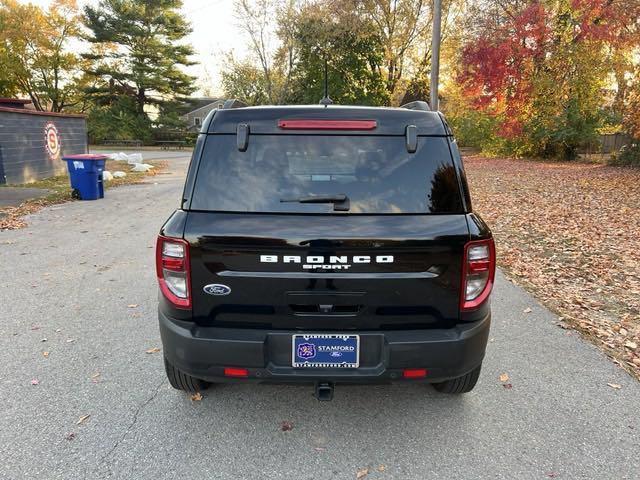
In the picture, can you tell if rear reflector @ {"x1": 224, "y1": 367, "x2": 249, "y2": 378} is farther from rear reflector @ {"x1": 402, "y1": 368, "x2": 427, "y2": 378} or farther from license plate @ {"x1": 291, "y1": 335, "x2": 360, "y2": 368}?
rear reflector @ {"x1": 402, "y1": 368, "x2": 427, "y2": 378}

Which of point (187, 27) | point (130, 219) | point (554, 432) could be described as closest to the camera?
point (554, 432)

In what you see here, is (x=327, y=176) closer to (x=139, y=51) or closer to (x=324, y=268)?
(x=324, y=268)

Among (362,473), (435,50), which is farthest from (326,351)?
(435,50)

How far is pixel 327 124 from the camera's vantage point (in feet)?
8.53

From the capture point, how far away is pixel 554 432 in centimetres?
277

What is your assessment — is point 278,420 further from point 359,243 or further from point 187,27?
point 187,27

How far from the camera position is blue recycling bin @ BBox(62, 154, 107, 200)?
11.7 metres

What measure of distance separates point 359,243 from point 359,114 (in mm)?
778

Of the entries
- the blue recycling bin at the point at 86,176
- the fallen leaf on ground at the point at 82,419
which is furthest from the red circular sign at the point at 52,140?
the fallen leaf on ground at the point at 82,419

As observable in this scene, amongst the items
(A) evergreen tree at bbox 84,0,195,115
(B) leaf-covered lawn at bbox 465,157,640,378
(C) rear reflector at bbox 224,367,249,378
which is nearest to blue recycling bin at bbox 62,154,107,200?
(B) leaf-covered lawn at bbox 465,157,640,378

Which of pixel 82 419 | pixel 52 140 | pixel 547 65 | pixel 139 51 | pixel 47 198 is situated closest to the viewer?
pixel 82 419

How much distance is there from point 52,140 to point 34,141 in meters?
1.30

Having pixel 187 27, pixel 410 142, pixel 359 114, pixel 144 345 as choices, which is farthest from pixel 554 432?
pixel 187 27

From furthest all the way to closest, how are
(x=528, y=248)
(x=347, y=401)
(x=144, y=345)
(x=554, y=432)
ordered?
(x=528, y=248)
(x=144, y=345)
(x=347, y=401)
(x=554, y=432)
